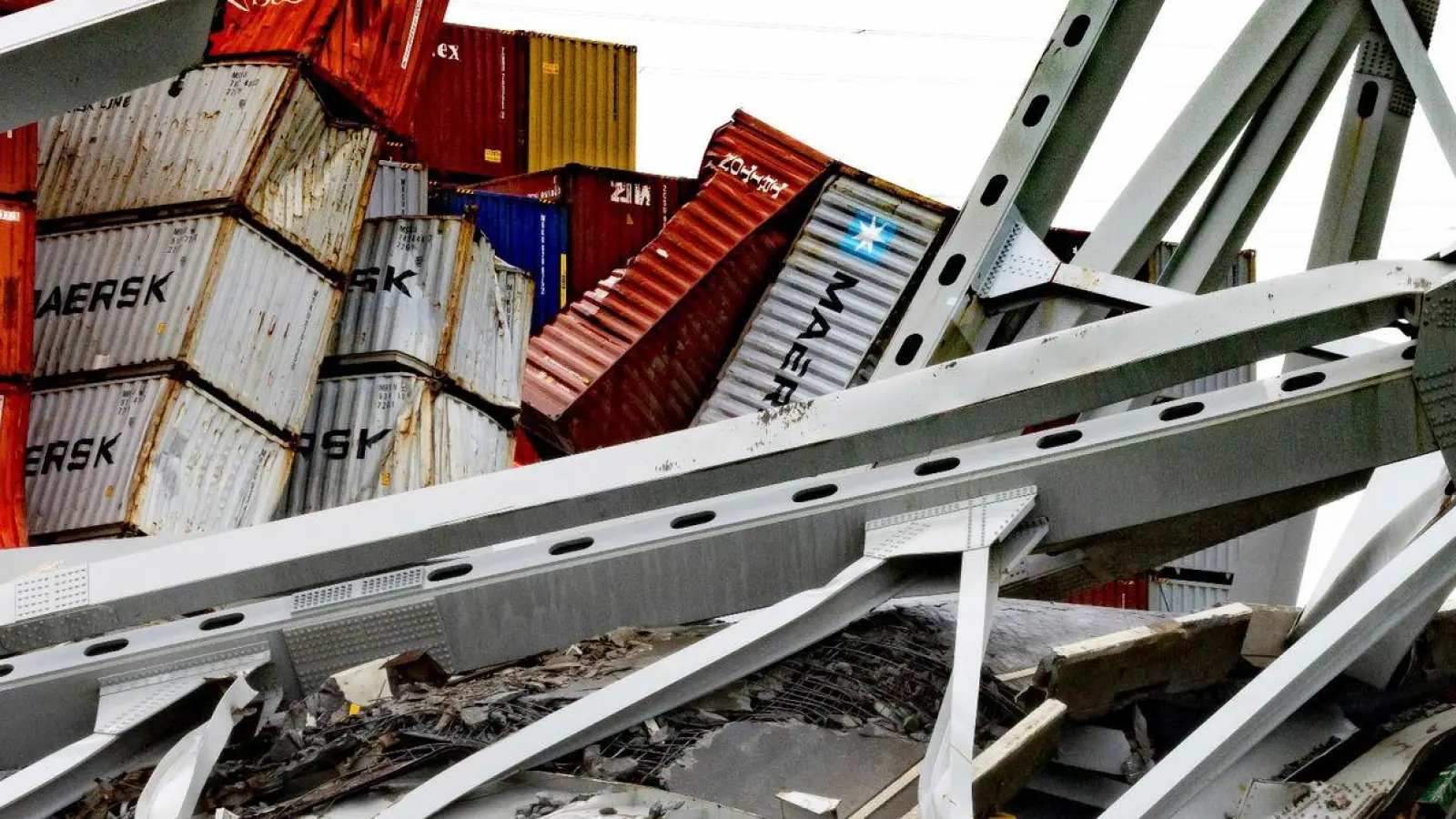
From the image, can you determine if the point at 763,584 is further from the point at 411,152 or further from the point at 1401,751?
the point at 411,152

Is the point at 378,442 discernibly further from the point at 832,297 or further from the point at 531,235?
the point at 832,297

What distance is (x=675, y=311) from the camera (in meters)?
19.0

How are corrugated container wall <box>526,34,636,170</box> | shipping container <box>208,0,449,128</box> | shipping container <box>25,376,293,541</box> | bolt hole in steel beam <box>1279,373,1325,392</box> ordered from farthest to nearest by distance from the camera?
corrugated container wall <box>526,34,636,170</box> < shipping container <box>208,0,449,128</box> < shipping container <box>25,376,293,541</box> < bolt hole in steel beam <box>1279,373,1325,392</box>

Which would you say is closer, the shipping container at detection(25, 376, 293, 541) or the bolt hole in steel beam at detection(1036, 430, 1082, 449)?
the bolt hole in steel beam at detection(1036, 430, 1082, 449)

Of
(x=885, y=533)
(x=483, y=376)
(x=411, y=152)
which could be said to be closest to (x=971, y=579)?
(x=885, y=533)

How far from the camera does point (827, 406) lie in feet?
20.0

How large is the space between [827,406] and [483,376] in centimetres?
972

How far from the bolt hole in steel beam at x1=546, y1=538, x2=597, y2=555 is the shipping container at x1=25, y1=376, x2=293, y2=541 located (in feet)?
24.1

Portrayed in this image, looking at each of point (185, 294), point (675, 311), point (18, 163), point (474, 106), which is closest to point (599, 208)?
point (675, 311)

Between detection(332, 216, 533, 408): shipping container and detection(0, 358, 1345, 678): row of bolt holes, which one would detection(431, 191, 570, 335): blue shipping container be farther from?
detection(0, 358, 1345, 678): row of bolt holes

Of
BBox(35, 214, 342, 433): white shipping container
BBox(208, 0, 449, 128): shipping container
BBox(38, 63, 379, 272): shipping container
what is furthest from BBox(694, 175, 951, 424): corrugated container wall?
BBox(35, 214, 342, 433): white shipping container

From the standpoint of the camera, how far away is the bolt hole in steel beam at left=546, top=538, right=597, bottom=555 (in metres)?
6.27

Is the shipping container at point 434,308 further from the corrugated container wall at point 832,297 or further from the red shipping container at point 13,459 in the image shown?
the corrugated container wall at point 832,297

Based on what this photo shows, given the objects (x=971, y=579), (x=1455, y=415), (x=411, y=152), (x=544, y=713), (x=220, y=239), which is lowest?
(x=544, y=713)
